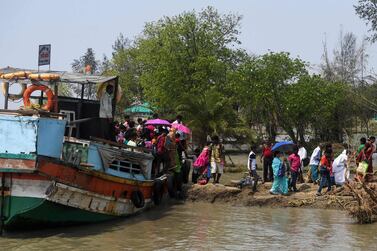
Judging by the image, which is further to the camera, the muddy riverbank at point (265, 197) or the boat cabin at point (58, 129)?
the muddy riverbank at point (265, 197)

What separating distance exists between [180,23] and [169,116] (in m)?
6.67

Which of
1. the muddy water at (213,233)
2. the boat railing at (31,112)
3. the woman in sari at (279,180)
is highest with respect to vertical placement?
the boat railing at (31,112)

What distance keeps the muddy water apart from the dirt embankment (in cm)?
55

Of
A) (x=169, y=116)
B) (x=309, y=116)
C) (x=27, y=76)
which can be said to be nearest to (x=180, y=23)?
(x=169, y=116)

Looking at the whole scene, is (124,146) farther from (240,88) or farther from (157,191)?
(240,88)

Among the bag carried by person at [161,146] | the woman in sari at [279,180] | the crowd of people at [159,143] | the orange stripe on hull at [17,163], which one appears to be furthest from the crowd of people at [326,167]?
the orange stripe on hull at [17,163]

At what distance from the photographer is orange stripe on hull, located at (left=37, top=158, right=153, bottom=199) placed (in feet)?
35.4

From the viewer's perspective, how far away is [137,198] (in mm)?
13328

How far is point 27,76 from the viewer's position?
484 inches

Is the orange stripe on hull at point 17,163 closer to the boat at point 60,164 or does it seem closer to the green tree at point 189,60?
the boat at point 60,164

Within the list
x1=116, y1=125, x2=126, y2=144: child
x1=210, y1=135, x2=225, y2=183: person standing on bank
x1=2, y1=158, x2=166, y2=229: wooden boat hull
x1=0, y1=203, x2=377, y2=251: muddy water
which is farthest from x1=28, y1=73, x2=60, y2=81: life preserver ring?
x1=210, y1=135, x2=225, y2=183: person standing on bank

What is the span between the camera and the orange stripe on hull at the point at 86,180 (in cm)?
1080

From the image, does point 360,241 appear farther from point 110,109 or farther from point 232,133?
point 232,133

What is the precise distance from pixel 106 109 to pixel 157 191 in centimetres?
278
